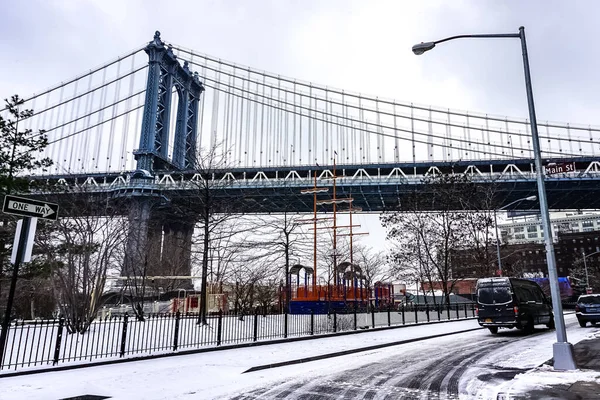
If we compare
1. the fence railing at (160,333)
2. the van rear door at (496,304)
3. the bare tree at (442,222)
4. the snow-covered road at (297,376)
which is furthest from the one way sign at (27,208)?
the bare tree at (442,222)

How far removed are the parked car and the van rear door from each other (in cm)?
587

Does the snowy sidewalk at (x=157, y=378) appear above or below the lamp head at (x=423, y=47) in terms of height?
below

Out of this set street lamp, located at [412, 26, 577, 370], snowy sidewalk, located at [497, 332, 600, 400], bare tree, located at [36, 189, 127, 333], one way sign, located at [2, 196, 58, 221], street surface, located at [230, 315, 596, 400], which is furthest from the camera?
bare tree, located at [36, 189, 127, 333]

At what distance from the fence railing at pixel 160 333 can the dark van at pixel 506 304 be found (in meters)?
5.13

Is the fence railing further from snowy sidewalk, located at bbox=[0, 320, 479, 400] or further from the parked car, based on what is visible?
the parked car

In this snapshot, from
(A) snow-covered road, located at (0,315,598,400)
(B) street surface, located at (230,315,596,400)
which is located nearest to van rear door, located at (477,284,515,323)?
(B) street surface, located at (230,315,596,400)

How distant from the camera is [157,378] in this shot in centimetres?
838

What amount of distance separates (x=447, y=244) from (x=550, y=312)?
10992 millimetres

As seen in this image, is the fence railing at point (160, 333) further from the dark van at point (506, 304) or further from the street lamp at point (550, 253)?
the street lamp at point (550, 253)

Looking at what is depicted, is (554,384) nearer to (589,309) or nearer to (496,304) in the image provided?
(496,304)

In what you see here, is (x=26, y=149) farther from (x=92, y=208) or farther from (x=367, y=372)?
(x=367, y=372)

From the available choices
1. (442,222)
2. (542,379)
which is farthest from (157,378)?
(442,222)

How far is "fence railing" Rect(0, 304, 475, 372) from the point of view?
34.4 feet

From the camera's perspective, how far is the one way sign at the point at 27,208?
7.54 meters
